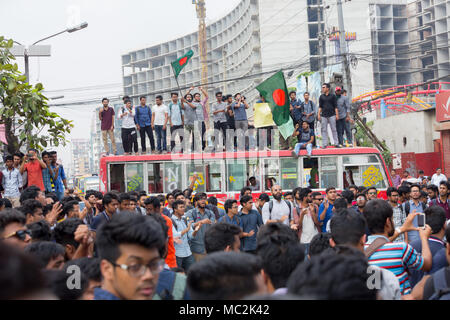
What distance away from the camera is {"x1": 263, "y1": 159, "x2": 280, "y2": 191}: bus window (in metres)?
16.4

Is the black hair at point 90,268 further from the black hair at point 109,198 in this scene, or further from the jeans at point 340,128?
the jeans at point 340,128


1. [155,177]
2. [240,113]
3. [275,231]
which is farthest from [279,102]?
[275,231]

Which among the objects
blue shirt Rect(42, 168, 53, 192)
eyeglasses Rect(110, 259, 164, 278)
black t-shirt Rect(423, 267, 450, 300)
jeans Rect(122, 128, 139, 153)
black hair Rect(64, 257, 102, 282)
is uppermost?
jeans Rect(122, 128, 139, 153)

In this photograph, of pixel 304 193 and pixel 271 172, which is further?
pixel 271 172

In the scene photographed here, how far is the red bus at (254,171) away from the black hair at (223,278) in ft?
43.9

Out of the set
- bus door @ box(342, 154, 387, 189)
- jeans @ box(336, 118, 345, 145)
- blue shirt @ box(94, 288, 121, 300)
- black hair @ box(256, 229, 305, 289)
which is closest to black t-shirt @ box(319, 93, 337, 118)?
jeans @ box(336, 118, 345, 145)

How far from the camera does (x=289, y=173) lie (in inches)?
645

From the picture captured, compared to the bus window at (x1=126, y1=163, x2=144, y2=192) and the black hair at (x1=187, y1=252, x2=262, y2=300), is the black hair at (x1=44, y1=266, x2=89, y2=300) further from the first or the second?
the bus window at (x1=126, y1=163, x2=144, y2=192)

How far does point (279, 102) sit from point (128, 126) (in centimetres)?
418

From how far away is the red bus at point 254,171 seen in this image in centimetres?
1631

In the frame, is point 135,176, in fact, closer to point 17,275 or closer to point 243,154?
point 243,154

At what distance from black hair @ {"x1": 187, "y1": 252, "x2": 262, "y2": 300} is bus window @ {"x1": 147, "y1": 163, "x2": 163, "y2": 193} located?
1366 centimetres
